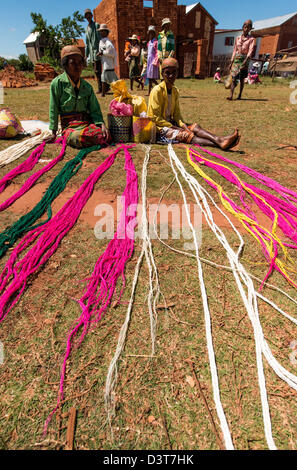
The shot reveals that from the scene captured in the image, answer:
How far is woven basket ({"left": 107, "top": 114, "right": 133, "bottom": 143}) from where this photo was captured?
4086 millimetres

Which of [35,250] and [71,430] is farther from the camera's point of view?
[35,250]

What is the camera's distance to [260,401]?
124 cm

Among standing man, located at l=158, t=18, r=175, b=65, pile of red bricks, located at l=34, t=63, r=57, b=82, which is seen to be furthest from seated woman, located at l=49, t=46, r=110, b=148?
pile of red bricks, located at l=34, t=63, r=57, b=82

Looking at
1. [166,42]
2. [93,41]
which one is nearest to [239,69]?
[166,42]

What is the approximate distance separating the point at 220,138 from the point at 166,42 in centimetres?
414

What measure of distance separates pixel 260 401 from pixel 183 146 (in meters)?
3.74

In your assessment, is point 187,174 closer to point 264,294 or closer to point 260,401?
point 264,294

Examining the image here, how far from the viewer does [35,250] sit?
2033mm

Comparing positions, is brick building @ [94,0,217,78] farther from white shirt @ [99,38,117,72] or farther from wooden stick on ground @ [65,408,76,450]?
wooden stick on ground @ [65,408,76,450]

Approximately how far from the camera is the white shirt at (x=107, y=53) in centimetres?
660

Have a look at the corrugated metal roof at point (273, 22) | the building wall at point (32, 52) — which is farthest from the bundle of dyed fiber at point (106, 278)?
the building wall at point (32, 52)

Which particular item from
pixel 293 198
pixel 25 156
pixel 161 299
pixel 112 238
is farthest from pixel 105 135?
pixel 161 299

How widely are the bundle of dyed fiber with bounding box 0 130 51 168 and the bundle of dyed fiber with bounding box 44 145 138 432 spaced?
1.94 m

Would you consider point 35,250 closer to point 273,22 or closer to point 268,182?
point 268,182
